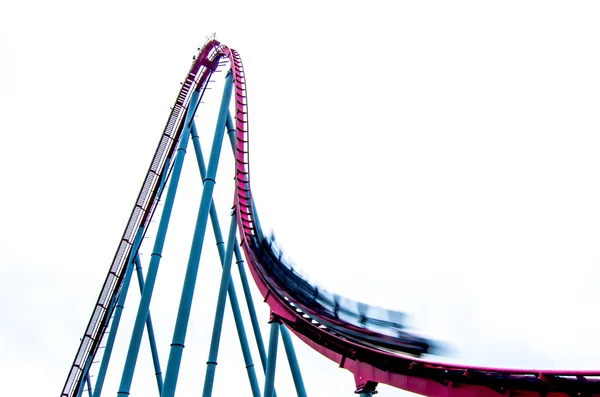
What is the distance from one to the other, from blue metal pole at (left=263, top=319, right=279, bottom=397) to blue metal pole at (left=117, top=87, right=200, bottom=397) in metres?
2.25

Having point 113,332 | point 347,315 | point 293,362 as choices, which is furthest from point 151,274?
point 347,315

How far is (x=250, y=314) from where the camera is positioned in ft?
34.7

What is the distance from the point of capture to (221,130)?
34.5 ft

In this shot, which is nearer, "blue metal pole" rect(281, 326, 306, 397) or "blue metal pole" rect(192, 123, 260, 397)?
"blue metal pole" rect(281, 326, 306, 397)

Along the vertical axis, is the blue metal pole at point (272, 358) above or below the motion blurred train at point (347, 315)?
below

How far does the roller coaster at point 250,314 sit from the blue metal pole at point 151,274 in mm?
17

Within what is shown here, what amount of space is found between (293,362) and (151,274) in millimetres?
2732

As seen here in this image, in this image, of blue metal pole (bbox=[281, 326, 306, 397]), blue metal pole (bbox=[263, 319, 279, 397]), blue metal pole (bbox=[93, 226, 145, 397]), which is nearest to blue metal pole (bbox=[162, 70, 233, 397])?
blue metal pole (bbox=[263, 319, 279, 397])

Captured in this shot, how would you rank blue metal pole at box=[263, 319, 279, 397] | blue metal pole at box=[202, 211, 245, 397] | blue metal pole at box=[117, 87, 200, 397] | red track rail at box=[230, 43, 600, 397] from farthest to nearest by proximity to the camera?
blue metal pole at box=[202, 211, 245, 397], blue metal pole at box=[117, 87, 200, 397], blue metal pole at box=[263, 319, 279, 397], red track rail at box=[230, 43, 600, 397]

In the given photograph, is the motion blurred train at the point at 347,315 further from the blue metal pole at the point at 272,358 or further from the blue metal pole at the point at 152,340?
the blue metal pole at the point at 152,340

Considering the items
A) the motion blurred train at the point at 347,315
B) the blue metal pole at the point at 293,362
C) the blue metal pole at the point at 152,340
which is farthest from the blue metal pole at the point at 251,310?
the blue metal pole at the point at 152,340

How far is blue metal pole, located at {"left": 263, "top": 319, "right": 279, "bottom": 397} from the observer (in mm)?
7996

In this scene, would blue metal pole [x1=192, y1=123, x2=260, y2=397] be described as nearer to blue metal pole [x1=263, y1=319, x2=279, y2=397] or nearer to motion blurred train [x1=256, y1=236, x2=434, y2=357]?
motion blurred train [x1=256, y1=236, x2=434, y2=357]

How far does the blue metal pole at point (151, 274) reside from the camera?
29.6ft
